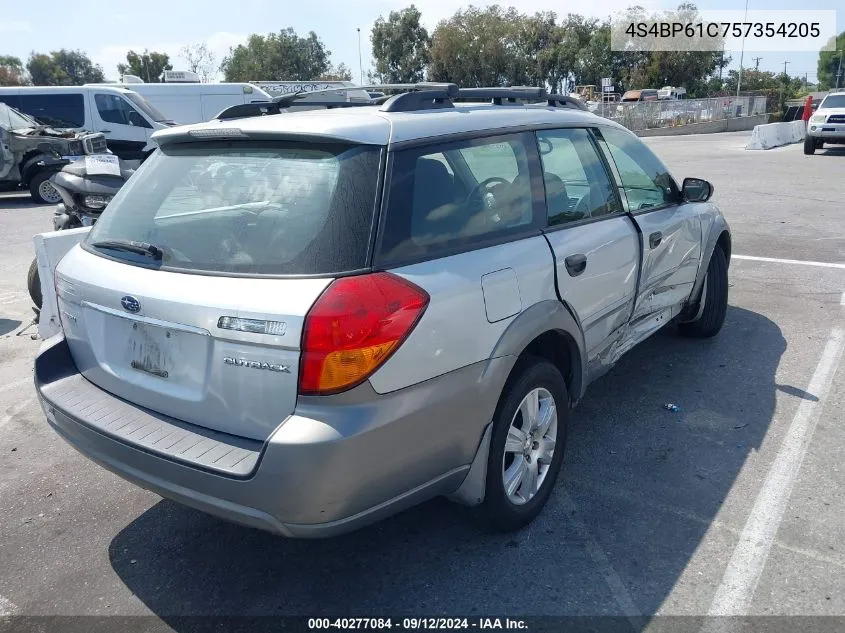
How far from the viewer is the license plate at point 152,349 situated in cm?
261

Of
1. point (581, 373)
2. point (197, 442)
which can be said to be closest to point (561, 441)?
point (581, 373)

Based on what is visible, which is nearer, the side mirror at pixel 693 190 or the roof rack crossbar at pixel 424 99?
the roof rack crossbar at pixel 424 99

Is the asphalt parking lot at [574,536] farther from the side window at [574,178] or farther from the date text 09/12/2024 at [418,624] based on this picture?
the side window at [574,178]

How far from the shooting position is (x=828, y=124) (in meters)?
20.9

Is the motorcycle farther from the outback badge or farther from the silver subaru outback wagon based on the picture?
the outback badge

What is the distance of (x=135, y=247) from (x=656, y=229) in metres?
2.86

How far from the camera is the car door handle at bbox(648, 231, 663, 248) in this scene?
414cm

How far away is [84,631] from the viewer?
8.70ft

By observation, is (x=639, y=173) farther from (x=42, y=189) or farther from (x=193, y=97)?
(x=193, y=97)

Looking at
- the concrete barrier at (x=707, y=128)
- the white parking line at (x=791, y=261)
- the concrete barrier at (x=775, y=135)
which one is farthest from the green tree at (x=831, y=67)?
the white parking line at (x=791, y=261)

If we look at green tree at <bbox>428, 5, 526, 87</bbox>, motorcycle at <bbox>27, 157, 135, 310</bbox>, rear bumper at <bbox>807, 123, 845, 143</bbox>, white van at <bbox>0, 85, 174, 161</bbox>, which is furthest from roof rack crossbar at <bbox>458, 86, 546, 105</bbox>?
green tree at <bbox>428, 5, 526, 87</bbox>

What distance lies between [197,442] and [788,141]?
29238 mm

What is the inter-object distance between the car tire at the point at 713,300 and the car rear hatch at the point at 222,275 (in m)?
3.55

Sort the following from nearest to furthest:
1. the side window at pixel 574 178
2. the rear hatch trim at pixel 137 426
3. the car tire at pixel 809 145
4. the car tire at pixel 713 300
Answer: the rear hatch trim at pixel 137 426, the side window at pixel 574 178, the car tire at pixel 713 300, the car tire at pixel 809 145
